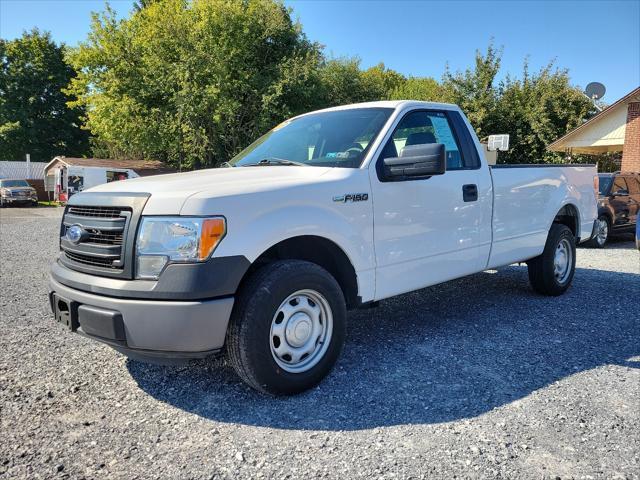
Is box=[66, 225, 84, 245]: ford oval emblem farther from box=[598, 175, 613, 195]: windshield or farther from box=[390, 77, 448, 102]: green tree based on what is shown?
A: box=[390, 77, 448, 102]: green tree

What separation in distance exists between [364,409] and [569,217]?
445 centimetres

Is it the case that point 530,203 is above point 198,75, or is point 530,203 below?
below

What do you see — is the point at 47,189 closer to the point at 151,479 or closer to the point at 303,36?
the point at 303,36

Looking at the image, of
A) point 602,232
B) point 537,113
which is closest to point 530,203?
point 602,232

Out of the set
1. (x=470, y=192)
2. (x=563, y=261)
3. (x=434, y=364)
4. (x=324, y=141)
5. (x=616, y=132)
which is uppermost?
(x=616, y=132)

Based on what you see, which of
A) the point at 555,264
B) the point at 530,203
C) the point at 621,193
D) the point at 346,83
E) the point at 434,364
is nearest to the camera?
the point at 434,364

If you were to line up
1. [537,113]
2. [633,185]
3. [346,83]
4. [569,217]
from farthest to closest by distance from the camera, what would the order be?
1. [346,83]
2. [537,113]
3. [633,185]
4. [569,217]

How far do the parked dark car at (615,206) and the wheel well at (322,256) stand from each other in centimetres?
970

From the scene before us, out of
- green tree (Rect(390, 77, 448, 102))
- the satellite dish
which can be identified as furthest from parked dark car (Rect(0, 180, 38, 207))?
the satellite dish

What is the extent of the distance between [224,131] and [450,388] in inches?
1111

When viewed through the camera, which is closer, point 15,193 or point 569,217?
point 569,217

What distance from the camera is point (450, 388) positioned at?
343 cm

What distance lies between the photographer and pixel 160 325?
2777 millimetres

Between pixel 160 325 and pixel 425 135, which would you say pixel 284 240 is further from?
pixel 425 135
